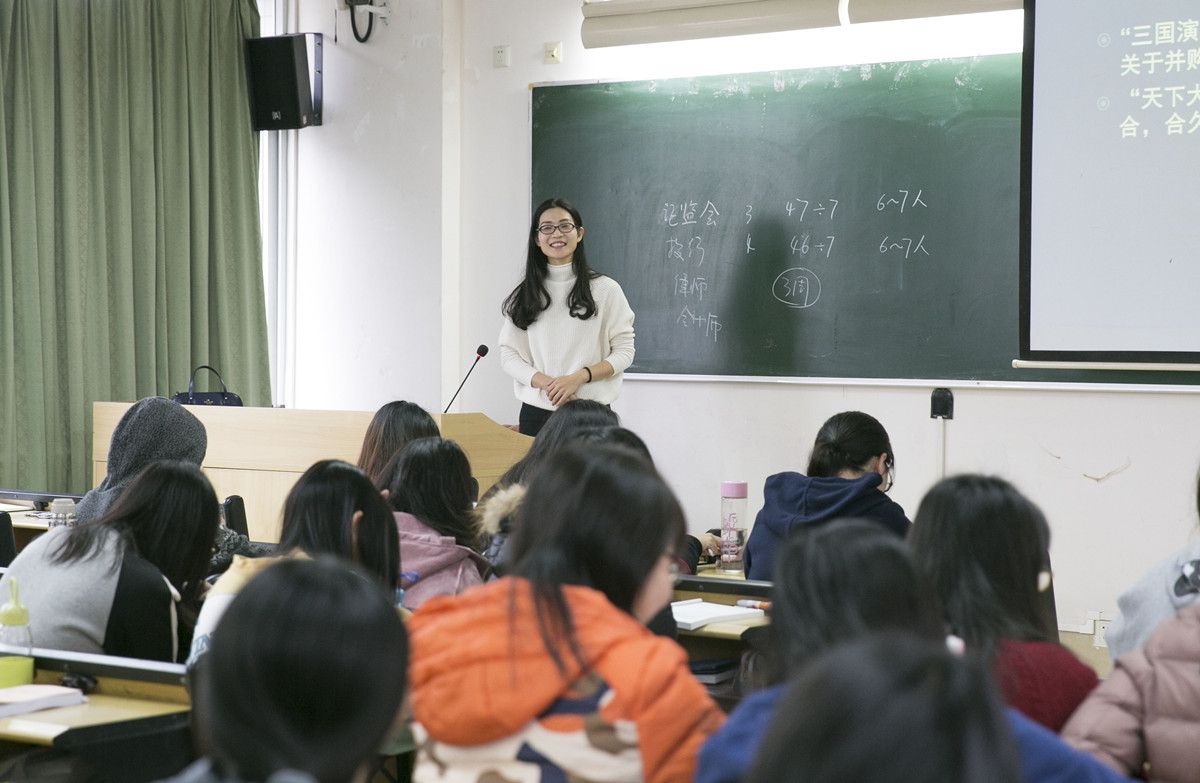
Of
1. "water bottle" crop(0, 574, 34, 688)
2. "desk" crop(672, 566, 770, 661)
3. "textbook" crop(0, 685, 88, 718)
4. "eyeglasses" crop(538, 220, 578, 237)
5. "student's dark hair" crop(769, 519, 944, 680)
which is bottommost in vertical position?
"desk" crop(672, 566, 770, 661)

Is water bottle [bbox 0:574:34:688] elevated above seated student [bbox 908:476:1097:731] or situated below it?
below

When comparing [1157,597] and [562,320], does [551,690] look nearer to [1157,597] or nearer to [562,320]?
[1157,597]

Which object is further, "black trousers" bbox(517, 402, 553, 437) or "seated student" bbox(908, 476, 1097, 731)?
"black trousers" bbox(517, 402, 553, 437)

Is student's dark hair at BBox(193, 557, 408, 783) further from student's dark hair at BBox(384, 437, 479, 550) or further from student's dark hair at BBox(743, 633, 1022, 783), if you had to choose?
student's dark hair at BBox(384, 437, 479, 550)

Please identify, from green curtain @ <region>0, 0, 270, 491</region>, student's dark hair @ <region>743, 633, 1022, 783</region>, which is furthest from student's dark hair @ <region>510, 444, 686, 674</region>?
green curtain @ <region>0, 0, 270, 491</region>

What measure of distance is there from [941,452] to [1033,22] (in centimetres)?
172

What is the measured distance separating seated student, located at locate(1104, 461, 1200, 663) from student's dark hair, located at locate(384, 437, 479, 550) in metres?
1.41

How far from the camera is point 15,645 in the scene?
2.49 metres

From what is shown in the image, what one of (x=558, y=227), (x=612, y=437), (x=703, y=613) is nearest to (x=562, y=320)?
(x=558, y=227)

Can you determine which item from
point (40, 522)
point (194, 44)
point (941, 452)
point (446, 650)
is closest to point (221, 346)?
point (194, 44)

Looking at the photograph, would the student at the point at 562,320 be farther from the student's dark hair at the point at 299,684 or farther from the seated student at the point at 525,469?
the student's dark hair at the point at 299,684

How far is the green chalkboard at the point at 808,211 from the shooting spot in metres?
5.24

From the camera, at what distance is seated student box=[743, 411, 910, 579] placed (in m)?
3.38

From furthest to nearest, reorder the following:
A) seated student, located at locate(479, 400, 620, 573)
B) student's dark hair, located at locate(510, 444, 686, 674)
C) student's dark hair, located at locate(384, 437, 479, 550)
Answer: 1. student's dark hair, located at locate(384, 437, 479, 550)
2. seated student, located at locate(479, 400, 620, 573)
3. student's dark hair, located at locate(510, 444, 686, 674)
